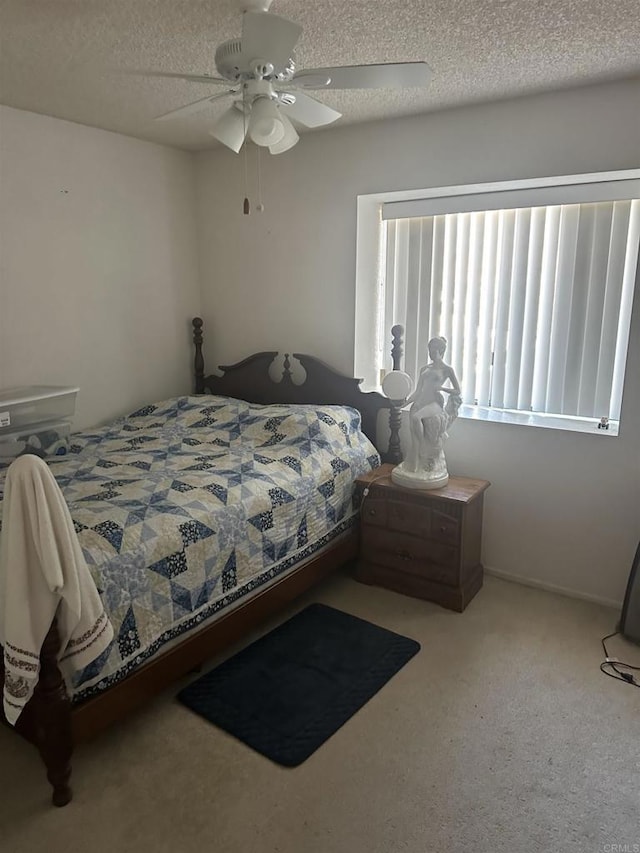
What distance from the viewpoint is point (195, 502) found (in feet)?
7.41

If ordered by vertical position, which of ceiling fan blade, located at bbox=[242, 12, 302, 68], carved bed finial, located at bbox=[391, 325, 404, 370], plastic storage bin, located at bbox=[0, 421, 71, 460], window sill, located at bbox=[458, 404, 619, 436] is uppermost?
ceiling fan blade, located at bbox=[242, 12, 302, 68]

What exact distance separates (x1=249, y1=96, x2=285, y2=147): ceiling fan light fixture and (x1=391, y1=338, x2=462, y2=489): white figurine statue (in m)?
1.23

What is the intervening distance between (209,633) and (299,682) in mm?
394

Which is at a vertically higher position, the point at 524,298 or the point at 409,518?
the point at 524,298

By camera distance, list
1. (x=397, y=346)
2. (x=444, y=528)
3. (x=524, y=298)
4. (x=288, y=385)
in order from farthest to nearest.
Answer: (x=288, y=385) → (x=397, y=346) → (x=524, y=298) → (x=444, y=528)

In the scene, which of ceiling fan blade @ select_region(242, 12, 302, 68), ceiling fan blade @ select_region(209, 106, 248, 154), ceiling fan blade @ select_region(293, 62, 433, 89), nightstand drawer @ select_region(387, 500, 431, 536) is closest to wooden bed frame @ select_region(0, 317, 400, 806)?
nightstand drawer @ select_region(387, 500, 431, 536)

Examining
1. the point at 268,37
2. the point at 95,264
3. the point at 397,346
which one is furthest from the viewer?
the point at 95,264

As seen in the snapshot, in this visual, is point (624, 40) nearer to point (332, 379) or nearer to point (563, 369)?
point (563, 369)

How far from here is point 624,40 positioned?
6.65 feet

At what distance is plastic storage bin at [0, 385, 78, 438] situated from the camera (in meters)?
2.73

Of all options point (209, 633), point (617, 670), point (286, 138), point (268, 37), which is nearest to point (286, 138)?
point (286, 138)

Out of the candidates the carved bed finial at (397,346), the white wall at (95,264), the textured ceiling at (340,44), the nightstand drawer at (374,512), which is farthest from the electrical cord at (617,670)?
the white wall at (95,264)

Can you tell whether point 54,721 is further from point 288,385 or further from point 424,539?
point 288,385

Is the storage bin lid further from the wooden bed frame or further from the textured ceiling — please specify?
Answer: the textured ceiling
